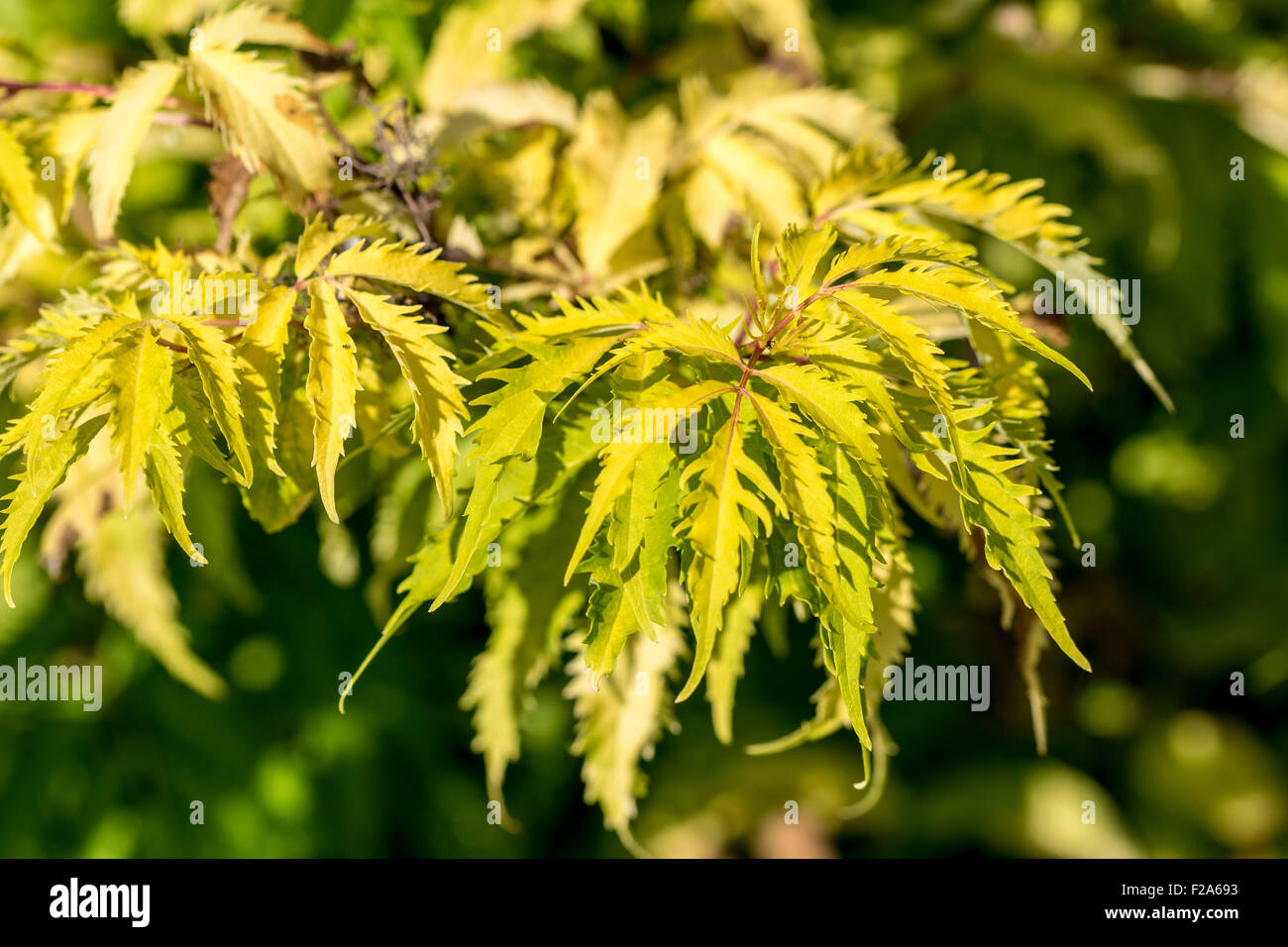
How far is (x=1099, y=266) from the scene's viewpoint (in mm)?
1173

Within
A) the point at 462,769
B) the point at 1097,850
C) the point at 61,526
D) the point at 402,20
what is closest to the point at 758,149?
the point at 402,20

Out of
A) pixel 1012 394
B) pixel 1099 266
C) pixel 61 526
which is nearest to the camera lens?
pixel 1012 394

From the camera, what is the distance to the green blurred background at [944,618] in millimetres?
987

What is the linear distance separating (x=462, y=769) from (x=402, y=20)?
2.99ft

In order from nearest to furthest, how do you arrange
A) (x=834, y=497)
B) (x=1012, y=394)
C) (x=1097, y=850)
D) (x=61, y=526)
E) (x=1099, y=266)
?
(x=834, y=497)
(x=1012, y=394)
(x=61, y=526)
(x=1099, y=266)
(x=1097, y=850)

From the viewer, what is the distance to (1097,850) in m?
1.28

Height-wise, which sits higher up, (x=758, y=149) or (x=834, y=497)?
(x=758, y=149)

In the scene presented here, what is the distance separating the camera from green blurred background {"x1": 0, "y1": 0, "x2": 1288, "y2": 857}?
99 centimetres

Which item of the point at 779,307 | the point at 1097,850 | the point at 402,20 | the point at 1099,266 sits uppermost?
the point at 402,20

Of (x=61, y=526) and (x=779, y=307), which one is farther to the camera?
(x=61, y=526)

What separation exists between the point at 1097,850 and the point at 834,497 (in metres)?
1.12

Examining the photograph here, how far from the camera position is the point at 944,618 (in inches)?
52.2

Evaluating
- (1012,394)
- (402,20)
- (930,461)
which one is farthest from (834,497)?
(402,20)

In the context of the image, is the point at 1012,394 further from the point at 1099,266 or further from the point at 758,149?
the point at 1099,266
